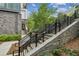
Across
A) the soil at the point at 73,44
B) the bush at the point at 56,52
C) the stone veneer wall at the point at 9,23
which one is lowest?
the bush at the point at 56,52

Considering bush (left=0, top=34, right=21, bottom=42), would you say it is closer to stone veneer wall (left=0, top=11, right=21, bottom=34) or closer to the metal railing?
stone veneer wall (left=0, top=11, right=21, bottom=34)

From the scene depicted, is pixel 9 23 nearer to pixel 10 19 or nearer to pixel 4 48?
pixel 10 19

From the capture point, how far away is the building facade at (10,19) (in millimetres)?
4266

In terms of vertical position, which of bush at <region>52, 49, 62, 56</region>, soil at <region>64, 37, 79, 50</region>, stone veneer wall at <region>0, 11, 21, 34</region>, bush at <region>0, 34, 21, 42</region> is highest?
stone veneer wall at <region>0, 11, 21, 34</region>

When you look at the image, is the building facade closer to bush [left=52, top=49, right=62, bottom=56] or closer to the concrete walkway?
the concrete walkway

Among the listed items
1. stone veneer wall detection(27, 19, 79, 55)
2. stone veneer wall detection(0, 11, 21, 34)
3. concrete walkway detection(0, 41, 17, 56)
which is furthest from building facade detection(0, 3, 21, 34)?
stone veneer wall detection(27, 19, 79, 55)

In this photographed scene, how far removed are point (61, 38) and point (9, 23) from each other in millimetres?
900

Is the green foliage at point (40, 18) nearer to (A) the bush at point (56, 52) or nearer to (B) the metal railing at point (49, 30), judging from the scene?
(B) the metal railing at point (49, 30)

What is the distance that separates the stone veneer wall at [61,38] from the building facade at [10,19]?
0.47 m

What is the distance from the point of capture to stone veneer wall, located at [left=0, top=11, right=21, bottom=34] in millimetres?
4273

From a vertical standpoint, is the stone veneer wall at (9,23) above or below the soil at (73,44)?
above

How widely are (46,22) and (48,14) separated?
0.14 metres

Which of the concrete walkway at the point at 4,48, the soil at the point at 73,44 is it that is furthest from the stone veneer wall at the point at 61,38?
the concrete walkway at the point at 4,48

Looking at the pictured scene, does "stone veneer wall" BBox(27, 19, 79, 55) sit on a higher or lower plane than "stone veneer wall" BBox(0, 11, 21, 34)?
lower
